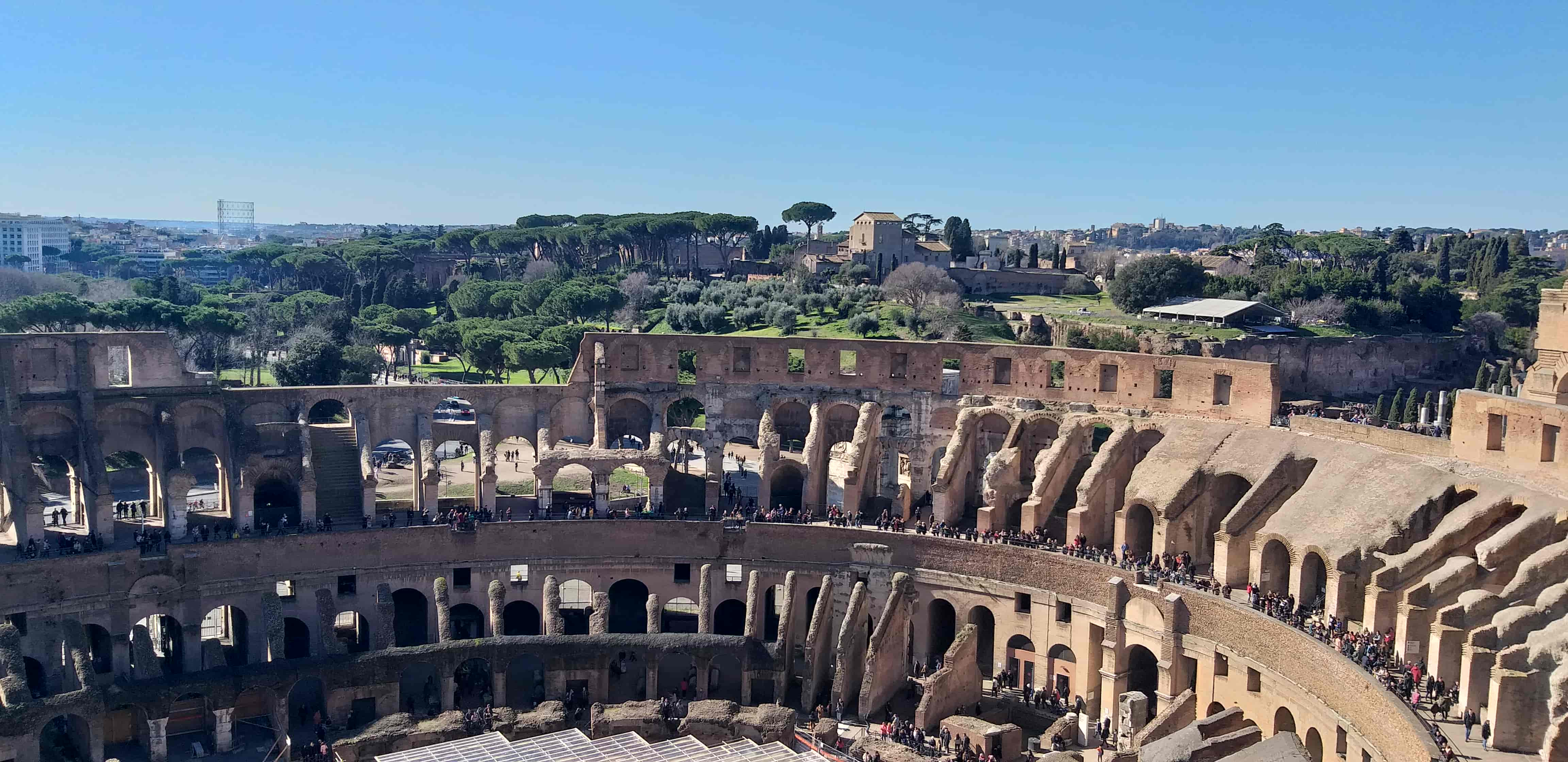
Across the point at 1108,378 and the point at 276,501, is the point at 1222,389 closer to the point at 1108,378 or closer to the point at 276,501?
the point at 1108,378

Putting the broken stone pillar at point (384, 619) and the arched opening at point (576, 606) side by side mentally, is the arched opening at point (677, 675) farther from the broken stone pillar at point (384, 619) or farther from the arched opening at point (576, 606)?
the broken stone pillar at point (384, 619)

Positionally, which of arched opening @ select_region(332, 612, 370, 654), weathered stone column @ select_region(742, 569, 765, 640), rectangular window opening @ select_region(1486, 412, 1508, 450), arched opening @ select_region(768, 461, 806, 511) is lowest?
arched opening @ select_region(332, 612, 370, 654)

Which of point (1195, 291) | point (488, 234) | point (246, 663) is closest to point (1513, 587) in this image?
point (246, 663)

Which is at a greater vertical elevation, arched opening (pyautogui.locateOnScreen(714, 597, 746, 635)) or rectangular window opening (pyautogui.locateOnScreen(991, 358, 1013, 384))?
rectangular window opening (pyautogui.locateOnScreen(991, 358, 1013, 384))

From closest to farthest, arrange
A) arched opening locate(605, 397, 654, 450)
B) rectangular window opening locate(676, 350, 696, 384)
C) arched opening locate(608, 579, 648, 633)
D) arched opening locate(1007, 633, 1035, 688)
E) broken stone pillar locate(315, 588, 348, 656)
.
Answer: broken stone pillar locate(315, 588, 348, 656) → arched opening locate(1007, 633, 1035, 688) → arched opening locate(608, 579, 648, 633) → arched opening locate(605, 397, 654, 450) → rectangular window opening locate(676, 350, 696, 384)

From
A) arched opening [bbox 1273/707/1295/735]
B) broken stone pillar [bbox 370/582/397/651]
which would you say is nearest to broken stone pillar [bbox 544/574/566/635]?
broken stone pillar [bbox 370/582/397/651]

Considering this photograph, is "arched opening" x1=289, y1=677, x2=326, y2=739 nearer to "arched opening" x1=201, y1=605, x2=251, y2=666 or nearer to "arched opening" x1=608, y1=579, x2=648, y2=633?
"arched opening" x1=201, y1=605, x2=251, y2=666

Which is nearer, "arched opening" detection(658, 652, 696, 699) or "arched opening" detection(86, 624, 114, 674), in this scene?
"arched opening" detection(86, 624, 114, 674)

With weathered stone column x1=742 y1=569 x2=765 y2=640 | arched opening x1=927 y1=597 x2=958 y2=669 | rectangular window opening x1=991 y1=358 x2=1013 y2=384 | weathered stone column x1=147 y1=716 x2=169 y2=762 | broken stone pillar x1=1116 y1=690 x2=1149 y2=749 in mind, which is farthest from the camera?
rectangular window opening x1=991 y1=358 x2=1013 y2=384
